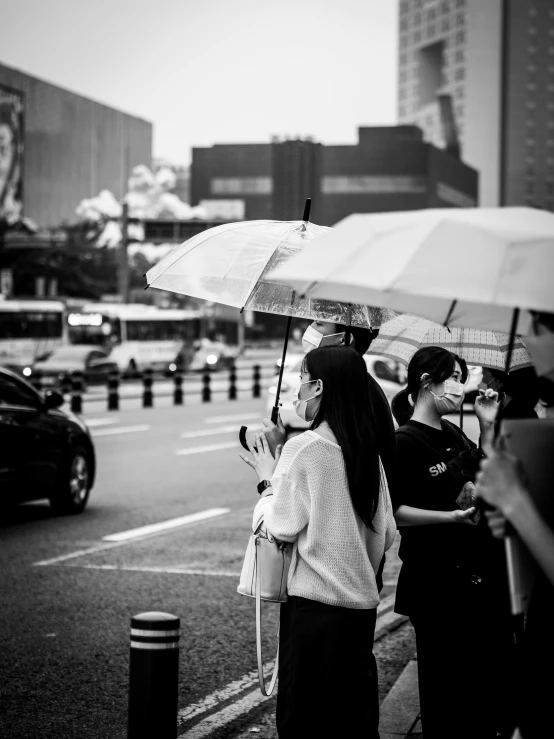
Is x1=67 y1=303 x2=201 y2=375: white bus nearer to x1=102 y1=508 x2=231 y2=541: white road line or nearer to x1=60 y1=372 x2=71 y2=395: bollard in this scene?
x1=60 y1=372 x2=71 y2=395: bollard

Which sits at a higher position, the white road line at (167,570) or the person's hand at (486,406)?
the person's hand at (486,406)

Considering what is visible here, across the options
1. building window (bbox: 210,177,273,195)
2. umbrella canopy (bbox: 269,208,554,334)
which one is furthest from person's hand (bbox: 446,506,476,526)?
building window (bbox: 210,177,273,195)

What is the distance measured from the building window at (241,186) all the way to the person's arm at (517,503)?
131m

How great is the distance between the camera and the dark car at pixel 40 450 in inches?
423

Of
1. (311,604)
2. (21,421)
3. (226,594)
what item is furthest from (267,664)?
(21,421)

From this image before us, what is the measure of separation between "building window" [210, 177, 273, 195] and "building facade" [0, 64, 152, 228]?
1471cm

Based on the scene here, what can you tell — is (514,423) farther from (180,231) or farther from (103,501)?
(180,231)

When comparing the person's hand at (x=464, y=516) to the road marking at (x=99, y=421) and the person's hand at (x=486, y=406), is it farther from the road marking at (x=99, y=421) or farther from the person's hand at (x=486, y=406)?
the road marking at (x=99, y=421)

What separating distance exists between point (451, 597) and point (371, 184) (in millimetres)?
129158

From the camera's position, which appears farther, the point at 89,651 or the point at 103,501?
the point at 103,501

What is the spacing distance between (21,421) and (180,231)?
4960 centimetres

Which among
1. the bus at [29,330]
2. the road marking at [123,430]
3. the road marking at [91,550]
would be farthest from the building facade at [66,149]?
the road marking at [91,550]

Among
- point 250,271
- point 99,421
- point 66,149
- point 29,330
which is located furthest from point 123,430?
point 66,149

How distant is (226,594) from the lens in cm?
825
